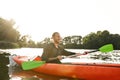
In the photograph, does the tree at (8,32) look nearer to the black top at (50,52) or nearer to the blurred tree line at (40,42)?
the blurred tree line at (40,42)

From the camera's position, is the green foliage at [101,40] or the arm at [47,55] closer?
the arm at [47,55]

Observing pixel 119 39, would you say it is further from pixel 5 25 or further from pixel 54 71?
pixel 54 71

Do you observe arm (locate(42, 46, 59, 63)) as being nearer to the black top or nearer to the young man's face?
the black top

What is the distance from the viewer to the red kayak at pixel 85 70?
8102mm

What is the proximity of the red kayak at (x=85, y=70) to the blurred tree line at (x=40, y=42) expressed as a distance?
180 feet

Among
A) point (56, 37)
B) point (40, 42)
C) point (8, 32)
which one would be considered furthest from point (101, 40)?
point (56, 37)

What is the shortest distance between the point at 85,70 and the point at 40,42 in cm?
9198

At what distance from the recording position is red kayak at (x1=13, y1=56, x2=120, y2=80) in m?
8.10

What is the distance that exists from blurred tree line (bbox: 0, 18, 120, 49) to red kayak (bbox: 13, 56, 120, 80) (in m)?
54.9


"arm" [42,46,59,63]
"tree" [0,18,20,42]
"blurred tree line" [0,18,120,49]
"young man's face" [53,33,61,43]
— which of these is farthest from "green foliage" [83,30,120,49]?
"young man's face" [53,33,61,43]

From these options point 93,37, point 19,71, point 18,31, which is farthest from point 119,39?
point 19,71

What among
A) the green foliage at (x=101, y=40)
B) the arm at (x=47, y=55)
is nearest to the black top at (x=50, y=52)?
the arm at (x=47, y=55)

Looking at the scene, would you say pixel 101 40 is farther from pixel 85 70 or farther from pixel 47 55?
pixel 85 70

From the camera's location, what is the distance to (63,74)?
964cm
